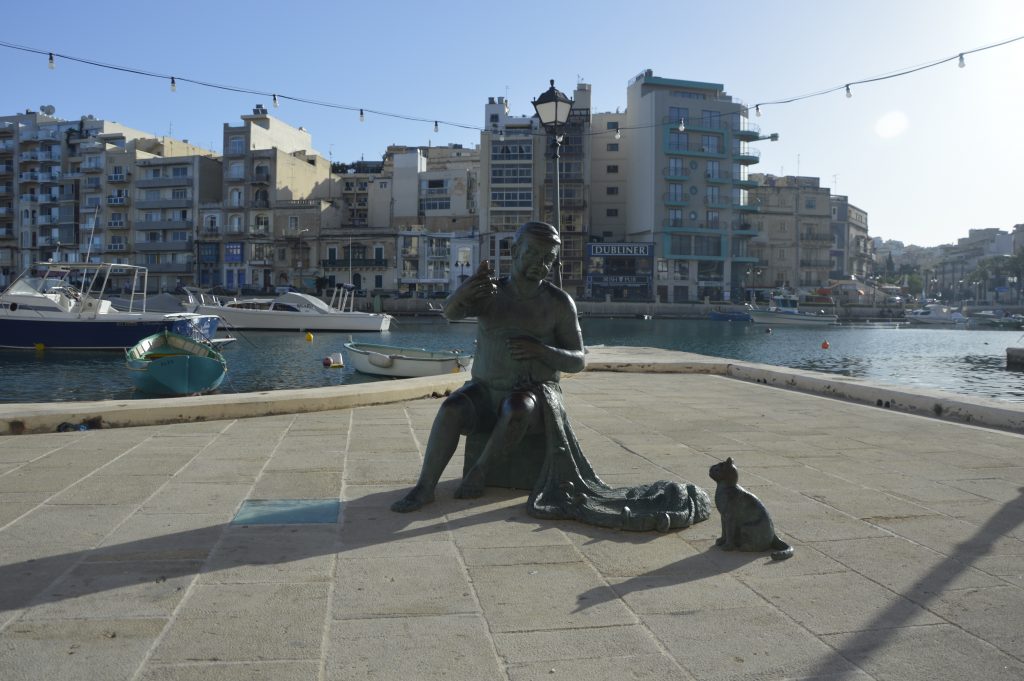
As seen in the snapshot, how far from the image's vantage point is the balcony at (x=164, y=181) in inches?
2945

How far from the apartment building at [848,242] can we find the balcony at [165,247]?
70097 mm

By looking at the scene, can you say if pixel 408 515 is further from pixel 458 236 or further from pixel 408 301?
pixel 458 236

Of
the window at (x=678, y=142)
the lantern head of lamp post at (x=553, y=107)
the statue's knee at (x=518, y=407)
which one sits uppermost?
the window at (x=678, y=142)

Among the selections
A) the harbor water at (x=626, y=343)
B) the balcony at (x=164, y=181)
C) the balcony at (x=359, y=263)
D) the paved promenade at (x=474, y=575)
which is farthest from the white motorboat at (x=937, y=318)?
the paved promenade at (x=474, y=575)

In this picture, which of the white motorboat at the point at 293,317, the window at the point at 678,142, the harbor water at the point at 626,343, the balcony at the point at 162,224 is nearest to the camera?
the harbor water at the point at 626,343

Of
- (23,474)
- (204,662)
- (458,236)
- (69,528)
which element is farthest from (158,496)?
(458,236)

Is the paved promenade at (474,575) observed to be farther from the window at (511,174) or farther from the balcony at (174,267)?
the balcony at (174,267)

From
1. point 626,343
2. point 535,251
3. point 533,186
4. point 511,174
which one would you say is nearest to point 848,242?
point 533,186

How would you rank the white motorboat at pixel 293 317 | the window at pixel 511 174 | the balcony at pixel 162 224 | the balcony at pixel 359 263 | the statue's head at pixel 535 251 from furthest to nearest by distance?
the balcony at pixel 162 224 → the balcony at pixel 359 263 → the window at pixel 511 174 → the white motorboat at pixel 293 317 → the statue's head at pixel 535 251

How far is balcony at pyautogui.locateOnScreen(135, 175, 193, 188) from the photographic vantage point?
74812 mm

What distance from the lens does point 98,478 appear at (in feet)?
16.3

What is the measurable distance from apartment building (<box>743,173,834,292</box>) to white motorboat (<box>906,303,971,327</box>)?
1358 cm

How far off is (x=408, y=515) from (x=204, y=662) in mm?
1825

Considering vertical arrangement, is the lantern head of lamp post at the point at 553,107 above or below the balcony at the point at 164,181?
below
